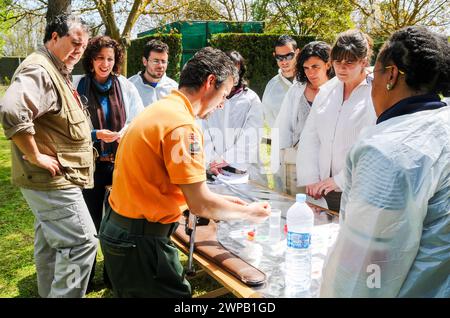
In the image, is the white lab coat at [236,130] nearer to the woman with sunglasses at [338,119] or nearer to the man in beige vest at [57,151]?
the woman with sunglasses at [338,119]

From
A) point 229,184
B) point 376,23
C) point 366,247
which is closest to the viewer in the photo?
point 366,247

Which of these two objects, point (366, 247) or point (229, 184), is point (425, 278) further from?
point (229, 184)

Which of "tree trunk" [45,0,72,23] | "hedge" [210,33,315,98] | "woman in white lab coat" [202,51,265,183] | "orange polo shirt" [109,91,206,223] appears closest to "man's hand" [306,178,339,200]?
"woman in white lab coat" [202,51,265,183]

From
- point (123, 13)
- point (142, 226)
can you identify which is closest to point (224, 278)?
point (142, 226)

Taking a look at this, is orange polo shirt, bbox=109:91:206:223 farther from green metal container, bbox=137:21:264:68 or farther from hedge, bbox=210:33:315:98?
green metal container, bbox=137:21:264:68

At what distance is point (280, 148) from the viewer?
3.47m

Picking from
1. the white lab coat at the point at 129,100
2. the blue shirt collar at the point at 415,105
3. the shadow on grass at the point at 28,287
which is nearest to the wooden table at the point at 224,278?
the blue shirt collar at the point at 415,105

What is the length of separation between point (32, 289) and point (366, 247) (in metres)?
2.92

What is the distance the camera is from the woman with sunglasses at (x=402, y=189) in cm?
106

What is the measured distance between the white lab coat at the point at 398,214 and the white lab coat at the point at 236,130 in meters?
2.49

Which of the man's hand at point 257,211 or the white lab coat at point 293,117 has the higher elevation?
the white lab coat at point 293,117

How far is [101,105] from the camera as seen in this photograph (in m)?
3.21

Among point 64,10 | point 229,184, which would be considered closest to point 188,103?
point 229,184
